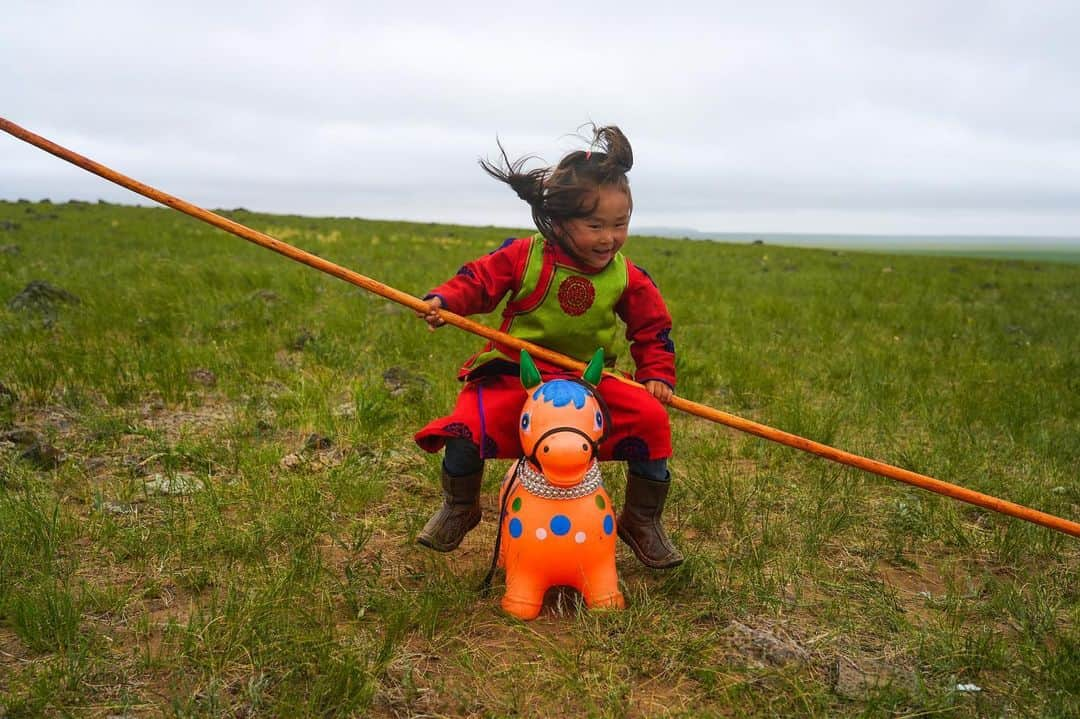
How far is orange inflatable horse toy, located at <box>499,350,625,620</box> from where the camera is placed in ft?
9.51

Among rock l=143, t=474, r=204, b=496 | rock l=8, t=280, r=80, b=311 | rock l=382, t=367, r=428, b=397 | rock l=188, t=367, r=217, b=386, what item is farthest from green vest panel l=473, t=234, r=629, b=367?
rock l=8, t=280, r=80, b=311

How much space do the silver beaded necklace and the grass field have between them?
0.45m

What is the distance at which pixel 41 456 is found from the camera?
405 cm

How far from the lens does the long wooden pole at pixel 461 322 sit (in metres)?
2.89

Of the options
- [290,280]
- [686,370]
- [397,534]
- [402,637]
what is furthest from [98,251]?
[402,637]

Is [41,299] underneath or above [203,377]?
above

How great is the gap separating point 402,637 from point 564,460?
2.76 feet

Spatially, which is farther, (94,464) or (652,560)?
(94,464)

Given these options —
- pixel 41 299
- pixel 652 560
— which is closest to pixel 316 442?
pixel 652 560

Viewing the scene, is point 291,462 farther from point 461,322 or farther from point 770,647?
point 770,647

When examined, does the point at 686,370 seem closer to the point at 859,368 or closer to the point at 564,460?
the point at 859,368

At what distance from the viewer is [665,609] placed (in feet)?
9.96

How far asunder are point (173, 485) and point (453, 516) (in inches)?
59.9

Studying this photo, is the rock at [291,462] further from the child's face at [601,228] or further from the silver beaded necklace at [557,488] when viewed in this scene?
the child's face at [601,228]
